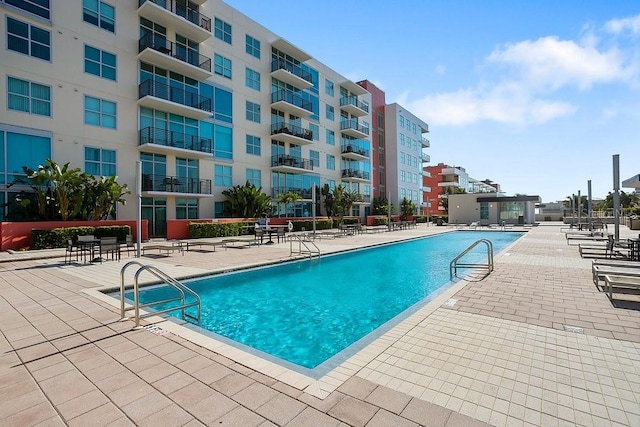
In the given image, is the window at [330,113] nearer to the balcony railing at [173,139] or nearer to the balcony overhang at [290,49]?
the balcony overhang at [290,49]

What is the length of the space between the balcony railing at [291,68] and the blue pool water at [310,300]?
22677 millimetres

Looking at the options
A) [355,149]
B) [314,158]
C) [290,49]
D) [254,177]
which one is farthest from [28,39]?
[355,149]

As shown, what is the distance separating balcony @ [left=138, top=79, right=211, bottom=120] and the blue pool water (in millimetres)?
14941

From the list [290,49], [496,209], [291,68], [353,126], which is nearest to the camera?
[290,49]

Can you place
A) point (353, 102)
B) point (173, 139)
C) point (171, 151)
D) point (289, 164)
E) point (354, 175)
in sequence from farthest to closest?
point (353, 102)
point (354, 175)
point (289, 164)
point (173, 139)
point (171, 151)

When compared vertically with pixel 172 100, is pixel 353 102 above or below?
above

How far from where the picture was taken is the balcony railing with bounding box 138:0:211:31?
2111cm

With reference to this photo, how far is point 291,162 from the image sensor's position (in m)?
30.6

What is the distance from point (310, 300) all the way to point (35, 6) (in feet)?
67.2

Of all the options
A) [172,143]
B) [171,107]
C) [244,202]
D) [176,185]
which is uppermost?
[171,107]

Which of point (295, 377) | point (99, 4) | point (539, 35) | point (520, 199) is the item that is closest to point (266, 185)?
point (99, 4)

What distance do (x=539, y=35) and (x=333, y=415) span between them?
14.4m

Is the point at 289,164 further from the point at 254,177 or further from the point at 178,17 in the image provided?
the point at 178,17

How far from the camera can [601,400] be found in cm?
275
